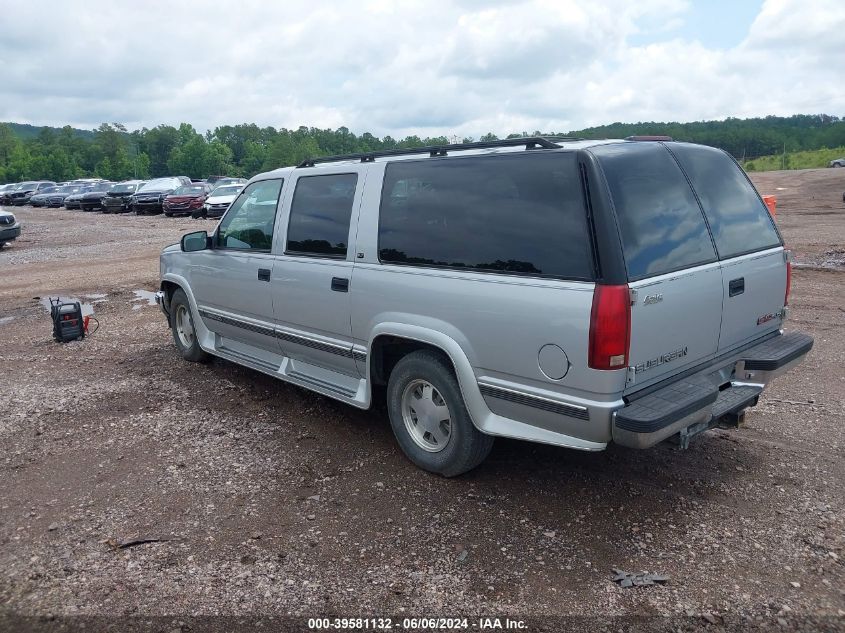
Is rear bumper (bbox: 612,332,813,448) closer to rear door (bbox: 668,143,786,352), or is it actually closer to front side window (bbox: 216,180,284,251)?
rear door (bbox: 668,143,786,352)

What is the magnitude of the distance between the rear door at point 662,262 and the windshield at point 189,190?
93.3ft

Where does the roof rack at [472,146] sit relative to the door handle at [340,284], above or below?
above

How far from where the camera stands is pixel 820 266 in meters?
11.5

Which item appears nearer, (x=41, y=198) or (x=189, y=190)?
(x=189, y=190)

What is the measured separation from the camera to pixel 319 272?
488 centimetres

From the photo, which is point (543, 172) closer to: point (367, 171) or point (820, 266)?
point (367, 171)

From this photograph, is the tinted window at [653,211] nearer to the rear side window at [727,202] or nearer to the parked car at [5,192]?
the rear side window at [727,202]

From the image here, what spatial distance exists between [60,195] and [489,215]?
147ft

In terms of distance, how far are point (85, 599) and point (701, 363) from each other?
348cm

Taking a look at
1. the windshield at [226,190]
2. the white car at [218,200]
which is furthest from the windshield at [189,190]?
the windshield at [226,190]

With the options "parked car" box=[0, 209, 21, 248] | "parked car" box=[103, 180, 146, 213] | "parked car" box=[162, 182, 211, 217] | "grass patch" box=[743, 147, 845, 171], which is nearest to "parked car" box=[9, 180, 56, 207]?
"parked car" box=[103, 180, 146, 213]

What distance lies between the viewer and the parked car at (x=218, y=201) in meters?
26.4

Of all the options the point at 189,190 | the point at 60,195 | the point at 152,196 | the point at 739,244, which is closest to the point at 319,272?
the point at 739,244

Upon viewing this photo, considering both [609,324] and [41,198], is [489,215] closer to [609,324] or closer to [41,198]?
[609,324]
